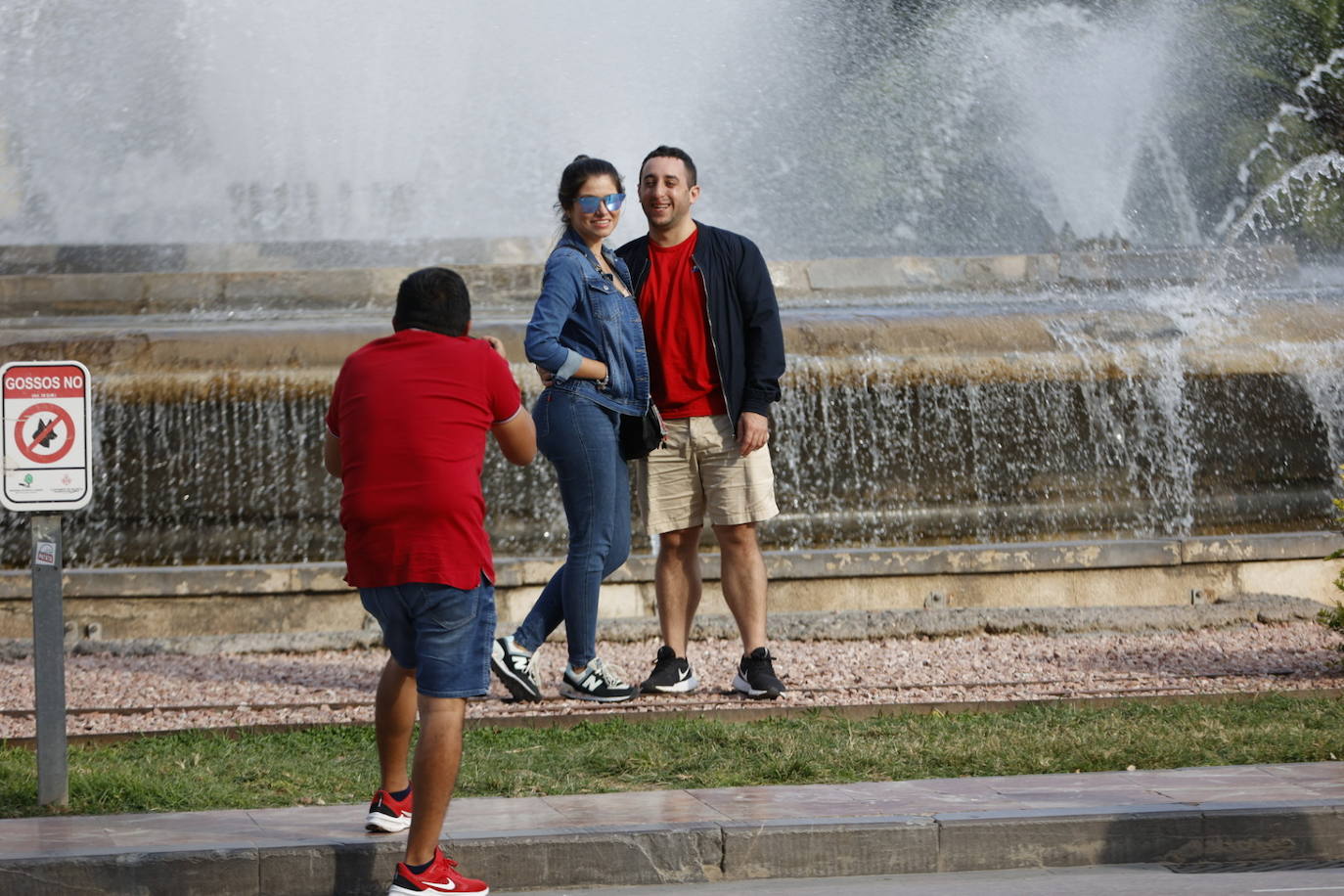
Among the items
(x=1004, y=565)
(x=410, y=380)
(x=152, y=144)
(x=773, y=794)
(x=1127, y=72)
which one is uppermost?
(x=1127, y=72)

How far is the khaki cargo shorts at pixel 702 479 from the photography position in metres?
6.64

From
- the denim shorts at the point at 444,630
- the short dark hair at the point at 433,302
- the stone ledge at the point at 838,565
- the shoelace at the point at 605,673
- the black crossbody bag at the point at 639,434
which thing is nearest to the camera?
the denim shorts at the point at 444,630

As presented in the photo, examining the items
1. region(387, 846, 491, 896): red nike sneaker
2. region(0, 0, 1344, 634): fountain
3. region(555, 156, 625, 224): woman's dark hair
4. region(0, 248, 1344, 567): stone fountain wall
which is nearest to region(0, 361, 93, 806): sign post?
region(387, 846, 491, 896): red nike sneaker

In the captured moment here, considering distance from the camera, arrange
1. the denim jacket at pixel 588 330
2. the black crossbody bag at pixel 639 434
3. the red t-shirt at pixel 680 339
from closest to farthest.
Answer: the denim jacket at pixel 588 330
the black crossbody bag at pixel 639 434
the red t-shirt at pixel 680 339

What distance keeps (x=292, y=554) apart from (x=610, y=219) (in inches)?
160

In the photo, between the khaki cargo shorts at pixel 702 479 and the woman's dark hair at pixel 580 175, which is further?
the khaki cargo shorts at pixel 702 479

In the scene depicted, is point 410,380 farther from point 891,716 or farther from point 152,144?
point 152,144

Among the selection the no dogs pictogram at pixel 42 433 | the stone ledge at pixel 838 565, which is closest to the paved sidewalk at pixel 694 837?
the no dogs pictogram at pixel 42 433

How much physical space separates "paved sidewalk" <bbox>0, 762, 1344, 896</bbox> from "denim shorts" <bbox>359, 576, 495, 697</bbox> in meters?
0.53

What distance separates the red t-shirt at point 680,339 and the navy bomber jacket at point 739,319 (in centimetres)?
5

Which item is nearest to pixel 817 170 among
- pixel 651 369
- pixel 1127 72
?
pixel 1127 72

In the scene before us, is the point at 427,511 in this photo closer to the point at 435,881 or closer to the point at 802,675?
the point at 435,881

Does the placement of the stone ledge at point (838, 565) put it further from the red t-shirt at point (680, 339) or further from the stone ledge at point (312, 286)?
the stone ledge at point (312, 286)

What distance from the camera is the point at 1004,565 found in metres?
8.98
